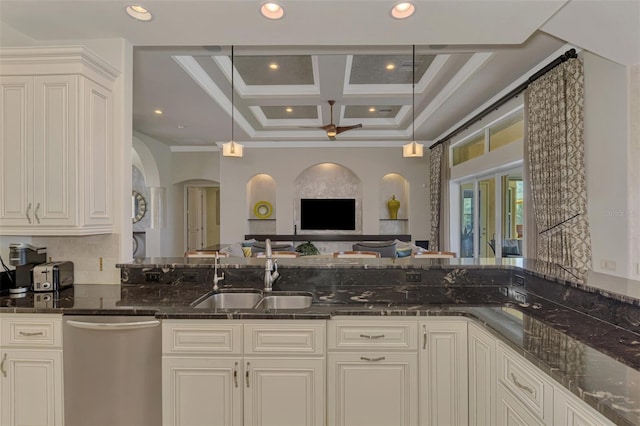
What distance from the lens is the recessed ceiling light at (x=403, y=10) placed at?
2.17 metres

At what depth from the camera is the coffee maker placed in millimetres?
2305

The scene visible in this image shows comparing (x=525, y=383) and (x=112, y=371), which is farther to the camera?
(x=112, y=371)

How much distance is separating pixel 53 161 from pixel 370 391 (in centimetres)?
251

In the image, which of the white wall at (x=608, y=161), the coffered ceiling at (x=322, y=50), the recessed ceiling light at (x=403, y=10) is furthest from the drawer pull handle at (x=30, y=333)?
the white wall at (x=608, y=161)

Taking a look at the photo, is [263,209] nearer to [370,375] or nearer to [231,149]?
[231,149]

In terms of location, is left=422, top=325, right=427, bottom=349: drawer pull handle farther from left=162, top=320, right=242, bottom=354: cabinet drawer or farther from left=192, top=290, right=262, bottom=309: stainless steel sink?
left=192, top=290, right=262, bottom=309: stainless steel sink

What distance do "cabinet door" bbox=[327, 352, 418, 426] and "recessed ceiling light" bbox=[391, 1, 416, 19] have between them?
2198 millimetres

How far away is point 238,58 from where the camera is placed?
3.92 meters

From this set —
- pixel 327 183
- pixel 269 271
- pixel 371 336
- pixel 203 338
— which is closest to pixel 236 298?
pixel 269 271

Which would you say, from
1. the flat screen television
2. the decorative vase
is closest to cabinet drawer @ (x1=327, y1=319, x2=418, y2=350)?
the flat screen television

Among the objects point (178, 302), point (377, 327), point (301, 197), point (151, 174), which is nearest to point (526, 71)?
point (377, 327)

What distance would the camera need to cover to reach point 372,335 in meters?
1.88

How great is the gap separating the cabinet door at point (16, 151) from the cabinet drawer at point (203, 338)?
136 cm

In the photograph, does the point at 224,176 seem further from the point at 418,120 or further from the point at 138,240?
the point at 418,120
